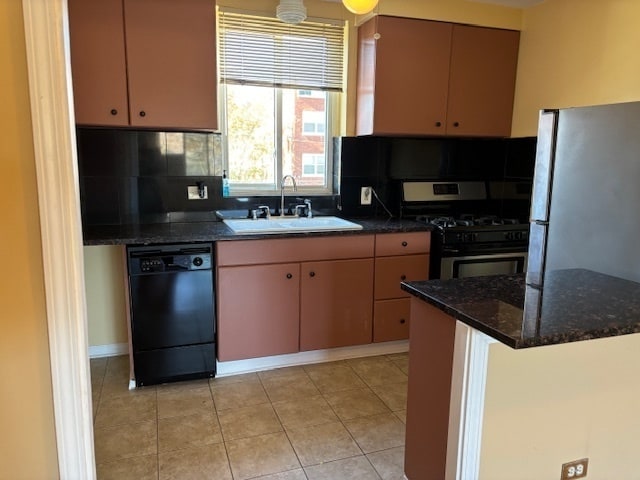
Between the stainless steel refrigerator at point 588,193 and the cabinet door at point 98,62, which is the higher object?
the cabinet door at point 98,62

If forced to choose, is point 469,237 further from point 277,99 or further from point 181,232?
point 181,232

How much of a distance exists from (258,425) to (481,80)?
2.72 m

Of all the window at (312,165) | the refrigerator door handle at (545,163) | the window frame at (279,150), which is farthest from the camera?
the window at (312,165)

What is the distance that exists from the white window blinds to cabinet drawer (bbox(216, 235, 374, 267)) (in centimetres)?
113

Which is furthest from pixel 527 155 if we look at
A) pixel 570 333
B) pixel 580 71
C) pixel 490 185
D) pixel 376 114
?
pixel 570 333

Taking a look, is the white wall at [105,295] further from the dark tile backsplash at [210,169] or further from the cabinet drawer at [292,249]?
the cabinet drawer at [292,249]

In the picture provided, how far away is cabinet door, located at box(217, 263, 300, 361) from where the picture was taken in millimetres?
2785

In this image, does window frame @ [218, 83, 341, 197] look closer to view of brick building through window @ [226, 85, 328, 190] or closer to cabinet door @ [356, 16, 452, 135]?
view of brick building through window @ [226, 85, 328, 190]

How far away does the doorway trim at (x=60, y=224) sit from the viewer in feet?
3.52

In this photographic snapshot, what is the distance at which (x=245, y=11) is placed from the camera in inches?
120

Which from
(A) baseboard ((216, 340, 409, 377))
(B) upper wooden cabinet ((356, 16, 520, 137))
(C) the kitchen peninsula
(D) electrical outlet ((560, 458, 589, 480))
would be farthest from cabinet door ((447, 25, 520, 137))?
(D) electrical outlet ((560, 458, 589, 480))

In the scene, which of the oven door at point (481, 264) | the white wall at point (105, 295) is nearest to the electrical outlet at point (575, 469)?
the oven door at point (481, 264)

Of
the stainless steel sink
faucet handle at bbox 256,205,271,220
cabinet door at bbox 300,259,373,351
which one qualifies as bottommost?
cabinet door at bbox 300,259,373,351

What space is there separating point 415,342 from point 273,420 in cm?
104
